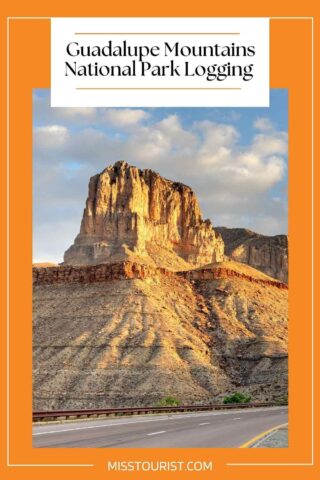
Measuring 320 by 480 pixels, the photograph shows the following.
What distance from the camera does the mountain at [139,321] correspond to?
8412 cm

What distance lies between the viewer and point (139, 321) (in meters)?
102

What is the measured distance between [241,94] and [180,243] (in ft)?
524

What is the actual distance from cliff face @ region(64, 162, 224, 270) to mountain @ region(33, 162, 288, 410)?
1.11 ft

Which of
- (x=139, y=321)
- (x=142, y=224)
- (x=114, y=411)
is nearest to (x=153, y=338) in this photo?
(x=139, y=321)

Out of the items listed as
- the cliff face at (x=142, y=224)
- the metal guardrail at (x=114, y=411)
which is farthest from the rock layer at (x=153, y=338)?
the cliff face at (x=142, y=224)

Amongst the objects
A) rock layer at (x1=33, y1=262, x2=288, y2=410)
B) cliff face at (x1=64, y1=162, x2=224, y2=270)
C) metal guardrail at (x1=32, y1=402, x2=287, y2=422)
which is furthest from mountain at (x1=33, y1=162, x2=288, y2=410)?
metal guardrail at (x1=32, y1=402, x2=287, y2=422)

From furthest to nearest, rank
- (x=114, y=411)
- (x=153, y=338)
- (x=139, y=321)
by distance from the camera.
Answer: (x=139, y=321) < (x=153, y=338) < (x=114, y=411)

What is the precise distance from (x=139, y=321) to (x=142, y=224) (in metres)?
57.4

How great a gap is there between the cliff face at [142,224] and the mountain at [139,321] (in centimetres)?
34

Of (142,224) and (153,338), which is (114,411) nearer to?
(153,338)

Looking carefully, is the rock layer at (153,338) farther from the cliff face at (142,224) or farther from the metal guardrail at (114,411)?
the cliff face at (142,224)

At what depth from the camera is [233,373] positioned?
97.9 meters

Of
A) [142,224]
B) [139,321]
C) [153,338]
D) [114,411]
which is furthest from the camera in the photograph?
[142,224]
